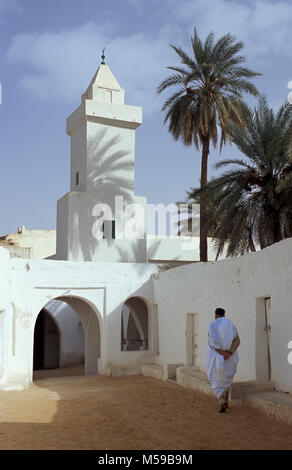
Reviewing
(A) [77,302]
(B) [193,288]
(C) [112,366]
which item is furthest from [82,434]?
(A) [77,302]

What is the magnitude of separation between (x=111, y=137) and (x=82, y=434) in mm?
14848

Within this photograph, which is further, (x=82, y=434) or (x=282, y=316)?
(x=282, y=316)

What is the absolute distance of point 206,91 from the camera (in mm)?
19781

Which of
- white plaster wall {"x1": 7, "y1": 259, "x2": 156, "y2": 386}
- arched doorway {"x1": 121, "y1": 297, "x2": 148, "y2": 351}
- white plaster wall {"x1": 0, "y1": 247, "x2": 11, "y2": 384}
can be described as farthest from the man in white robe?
arched doorway {"x1": 121, "y1": 297, "x2": 148, "y2": 351}

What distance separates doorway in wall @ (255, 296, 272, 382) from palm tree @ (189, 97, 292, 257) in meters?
4.69

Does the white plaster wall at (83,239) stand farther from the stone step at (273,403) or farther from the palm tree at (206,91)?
the stone step at (273,403)

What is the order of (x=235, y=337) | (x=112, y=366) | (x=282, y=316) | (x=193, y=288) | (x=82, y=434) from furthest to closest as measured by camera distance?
1. (x=112, y=366)
2. (x=193, y=288)
3. (x=282, y=316)
4. (x=235, y=337)
5. (x=82, y=434)

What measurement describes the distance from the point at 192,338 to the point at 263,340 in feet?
13.9

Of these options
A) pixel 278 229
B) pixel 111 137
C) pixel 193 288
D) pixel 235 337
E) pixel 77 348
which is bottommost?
pixel 77 348

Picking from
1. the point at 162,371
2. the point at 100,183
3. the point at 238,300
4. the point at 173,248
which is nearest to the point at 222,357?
the point at 238,300

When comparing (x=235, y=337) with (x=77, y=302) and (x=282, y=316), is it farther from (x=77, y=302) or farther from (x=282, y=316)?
(x=77, y=302)

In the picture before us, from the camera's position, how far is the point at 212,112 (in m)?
19.6

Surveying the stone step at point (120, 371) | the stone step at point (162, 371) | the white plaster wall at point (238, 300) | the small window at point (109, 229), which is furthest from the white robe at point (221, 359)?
the small window at point (109, 229)
